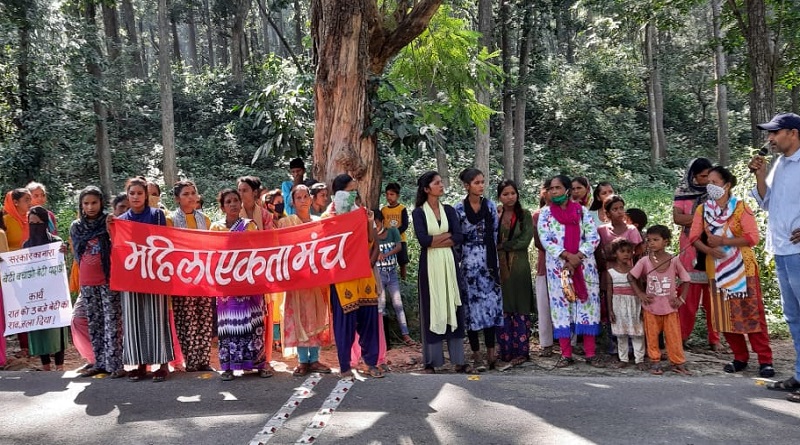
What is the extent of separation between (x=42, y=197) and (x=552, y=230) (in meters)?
5.43

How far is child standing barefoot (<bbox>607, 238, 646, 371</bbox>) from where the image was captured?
607 cm

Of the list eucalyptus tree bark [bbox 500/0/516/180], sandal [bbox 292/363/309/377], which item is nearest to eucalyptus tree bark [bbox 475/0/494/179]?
eucalyptus tree bark [bbox 500/0/516/180]

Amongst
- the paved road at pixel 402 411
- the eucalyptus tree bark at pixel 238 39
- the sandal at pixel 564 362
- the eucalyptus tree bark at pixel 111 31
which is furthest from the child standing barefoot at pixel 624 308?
the eucalyptus tree bark at pixel 238 39

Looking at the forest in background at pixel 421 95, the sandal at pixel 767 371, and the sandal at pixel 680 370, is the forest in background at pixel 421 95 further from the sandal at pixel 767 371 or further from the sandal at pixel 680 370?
the sandal at pixel 767 371

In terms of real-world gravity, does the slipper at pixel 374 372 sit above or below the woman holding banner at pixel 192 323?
below

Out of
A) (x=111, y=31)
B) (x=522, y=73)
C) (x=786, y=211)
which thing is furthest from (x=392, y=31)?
(x=111, y=31)

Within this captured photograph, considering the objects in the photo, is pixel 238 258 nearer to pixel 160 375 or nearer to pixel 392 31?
pixel 160 375

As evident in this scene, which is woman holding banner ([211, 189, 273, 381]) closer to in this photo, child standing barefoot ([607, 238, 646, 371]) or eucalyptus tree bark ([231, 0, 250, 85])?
child standing barefoot ([607, 238, 646, 371])

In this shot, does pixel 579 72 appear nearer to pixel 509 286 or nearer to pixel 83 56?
pixel 83 56

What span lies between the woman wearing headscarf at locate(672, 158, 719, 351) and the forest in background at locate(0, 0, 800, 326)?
8.78ft

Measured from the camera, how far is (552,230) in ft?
20.5

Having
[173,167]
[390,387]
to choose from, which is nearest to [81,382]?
[390,387]

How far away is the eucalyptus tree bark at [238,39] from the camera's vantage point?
32.0 meters

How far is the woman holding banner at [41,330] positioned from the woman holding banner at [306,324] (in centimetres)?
250
